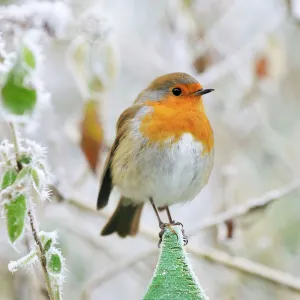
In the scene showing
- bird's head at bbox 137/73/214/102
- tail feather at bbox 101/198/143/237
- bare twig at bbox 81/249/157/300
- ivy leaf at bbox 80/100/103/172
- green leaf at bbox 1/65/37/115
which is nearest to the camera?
green leaf at bbox 1/65/37/115

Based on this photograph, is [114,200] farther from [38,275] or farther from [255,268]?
[38,275]

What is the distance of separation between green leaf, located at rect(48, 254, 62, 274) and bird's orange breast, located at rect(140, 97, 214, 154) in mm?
1426

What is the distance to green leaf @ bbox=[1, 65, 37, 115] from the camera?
802 mm

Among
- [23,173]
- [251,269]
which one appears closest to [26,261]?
[23,173]

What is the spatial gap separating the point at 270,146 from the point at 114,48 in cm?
272

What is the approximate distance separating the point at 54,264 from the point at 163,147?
1.44 meters

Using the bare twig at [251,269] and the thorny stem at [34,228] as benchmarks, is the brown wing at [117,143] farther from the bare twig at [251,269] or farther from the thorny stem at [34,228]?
the thorny stem at [34,228]

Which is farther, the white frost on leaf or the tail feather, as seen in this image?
the tail feather

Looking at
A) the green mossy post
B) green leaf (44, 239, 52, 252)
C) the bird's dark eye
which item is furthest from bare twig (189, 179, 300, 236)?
green leaf (44, 239, 52, 252)

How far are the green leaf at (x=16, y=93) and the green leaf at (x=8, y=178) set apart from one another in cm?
13

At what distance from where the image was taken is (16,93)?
31.8 inches

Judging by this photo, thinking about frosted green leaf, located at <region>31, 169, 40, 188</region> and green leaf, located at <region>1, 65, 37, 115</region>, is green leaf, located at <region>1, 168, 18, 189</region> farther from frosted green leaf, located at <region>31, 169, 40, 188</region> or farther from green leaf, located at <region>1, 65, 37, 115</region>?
green leaf, located at <region>1, 65, 37, 115</region>

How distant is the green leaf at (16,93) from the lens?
80 cm

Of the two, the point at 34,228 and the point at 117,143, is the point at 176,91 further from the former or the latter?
the point at 34,228
